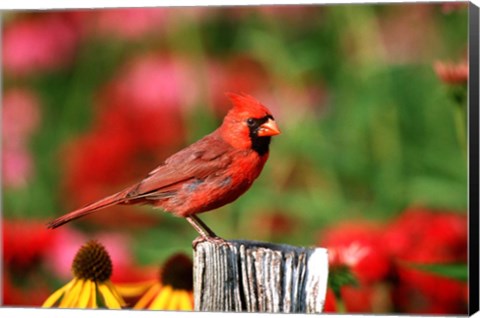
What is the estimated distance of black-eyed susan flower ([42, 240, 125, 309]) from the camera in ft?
25.8

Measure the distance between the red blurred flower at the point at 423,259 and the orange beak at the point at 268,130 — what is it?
94cm

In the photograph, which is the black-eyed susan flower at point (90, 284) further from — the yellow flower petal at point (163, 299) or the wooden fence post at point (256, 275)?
the wooden fence post at point (256, 275)

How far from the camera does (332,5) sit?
25.4ft

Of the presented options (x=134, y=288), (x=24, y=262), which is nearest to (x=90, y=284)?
(x=134, y=288)

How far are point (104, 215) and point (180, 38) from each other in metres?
1.29

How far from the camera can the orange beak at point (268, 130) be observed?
24.8 feet

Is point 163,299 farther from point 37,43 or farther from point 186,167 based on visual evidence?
point 37,43

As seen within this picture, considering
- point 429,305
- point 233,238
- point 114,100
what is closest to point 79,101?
point 114,100

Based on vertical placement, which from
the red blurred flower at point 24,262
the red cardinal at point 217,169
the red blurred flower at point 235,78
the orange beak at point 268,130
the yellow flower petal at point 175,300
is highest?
the red blurred flower at point 235,78

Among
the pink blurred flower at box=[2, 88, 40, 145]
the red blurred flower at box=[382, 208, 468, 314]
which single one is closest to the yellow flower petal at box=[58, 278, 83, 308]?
the pink blurred flower at box=[2, 88, 40, 145]

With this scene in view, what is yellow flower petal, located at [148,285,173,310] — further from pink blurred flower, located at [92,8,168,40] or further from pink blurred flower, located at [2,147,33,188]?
pink blurred flower, located at [92,8,168,40]

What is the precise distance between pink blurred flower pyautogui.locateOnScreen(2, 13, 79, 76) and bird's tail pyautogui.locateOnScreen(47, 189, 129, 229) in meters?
1.00

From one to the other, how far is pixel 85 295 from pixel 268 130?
165cm

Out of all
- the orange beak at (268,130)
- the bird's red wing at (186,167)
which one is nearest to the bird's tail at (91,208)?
the bird's red wing at (186,167)
